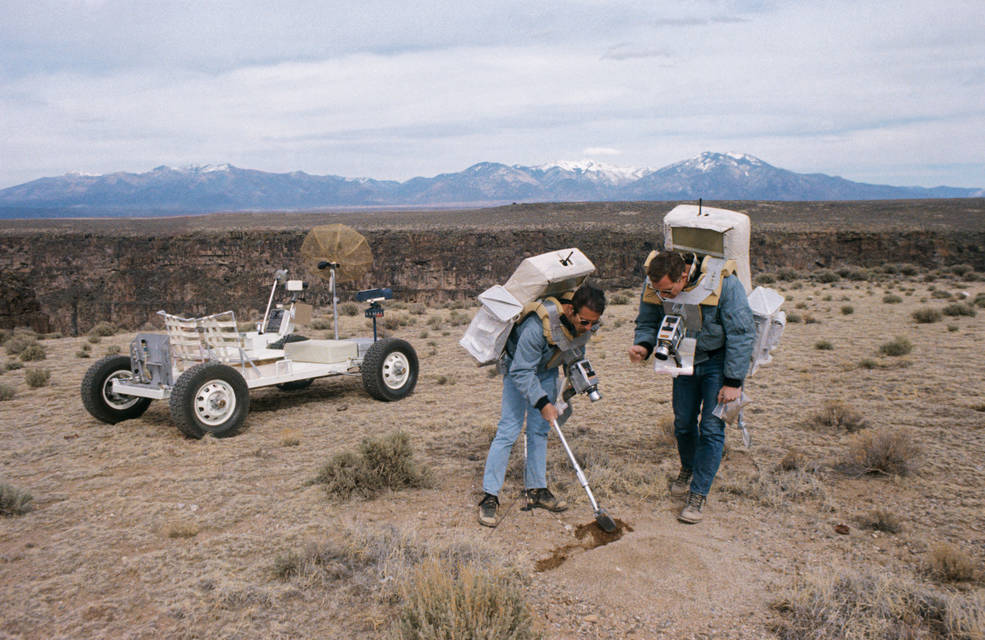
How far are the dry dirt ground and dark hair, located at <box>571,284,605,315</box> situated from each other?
170 cm

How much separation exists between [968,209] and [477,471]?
207ft

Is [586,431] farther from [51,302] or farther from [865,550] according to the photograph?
[51,302]

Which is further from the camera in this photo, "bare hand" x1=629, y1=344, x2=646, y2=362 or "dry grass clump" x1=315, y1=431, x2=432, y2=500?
"dry grass clump" x1=315, y1=431, x2=432, y2=500

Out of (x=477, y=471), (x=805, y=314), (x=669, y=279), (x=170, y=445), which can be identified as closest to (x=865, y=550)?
(x=669, y=279)

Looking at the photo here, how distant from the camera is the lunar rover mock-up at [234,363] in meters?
7.17

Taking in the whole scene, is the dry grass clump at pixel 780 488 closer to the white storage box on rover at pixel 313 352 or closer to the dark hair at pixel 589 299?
the dark hair at pixel 589 299

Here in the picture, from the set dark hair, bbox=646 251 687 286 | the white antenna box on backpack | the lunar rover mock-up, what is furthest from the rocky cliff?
dark hair, bbox=646 251 687 286

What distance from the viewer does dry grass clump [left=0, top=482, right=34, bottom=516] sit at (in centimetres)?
513

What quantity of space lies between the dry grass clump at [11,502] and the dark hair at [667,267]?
5.23 m

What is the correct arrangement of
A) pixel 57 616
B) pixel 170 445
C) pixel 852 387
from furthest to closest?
pixel 852 387 → pixel 170 445 → pixel 57 616

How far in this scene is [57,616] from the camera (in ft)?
12.3

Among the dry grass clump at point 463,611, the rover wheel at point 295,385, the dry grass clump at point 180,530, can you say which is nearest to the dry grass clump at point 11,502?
the dry grass clump at point 180,530

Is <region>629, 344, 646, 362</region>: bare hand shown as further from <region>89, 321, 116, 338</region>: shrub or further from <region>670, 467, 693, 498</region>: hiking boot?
<region>89, 321, 116, 338</region>: shrub

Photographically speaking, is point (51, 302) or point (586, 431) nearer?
point (586, 431)
